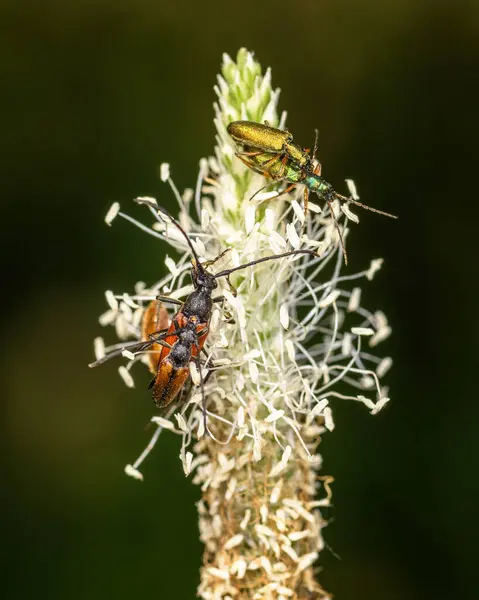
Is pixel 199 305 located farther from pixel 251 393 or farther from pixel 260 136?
pixel 260 136

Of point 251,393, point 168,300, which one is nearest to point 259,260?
point 168,300

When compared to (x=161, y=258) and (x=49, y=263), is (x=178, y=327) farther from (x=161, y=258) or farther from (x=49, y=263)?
(x=49, y=263)

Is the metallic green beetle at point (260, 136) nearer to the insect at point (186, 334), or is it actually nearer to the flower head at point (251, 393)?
the flower head at point (251, 393)

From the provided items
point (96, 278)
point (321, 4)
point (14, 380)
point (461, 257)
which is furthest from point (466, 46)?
point (14, 380)

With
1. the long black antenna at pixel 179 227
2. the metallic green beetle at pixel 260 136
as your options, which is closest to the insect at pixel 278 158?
the metallic green beetle at pixel 260 136

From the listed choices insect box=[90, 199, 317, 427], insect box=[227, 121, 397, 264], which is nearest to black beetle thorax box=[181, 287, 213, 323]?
insect box=[90, 199, 317, 427]
